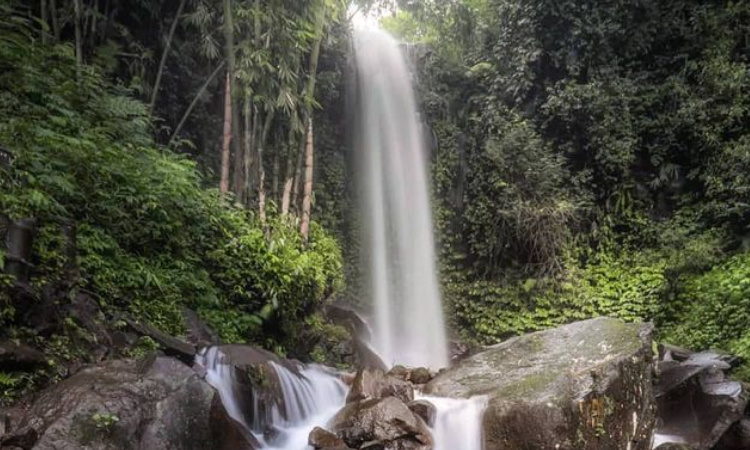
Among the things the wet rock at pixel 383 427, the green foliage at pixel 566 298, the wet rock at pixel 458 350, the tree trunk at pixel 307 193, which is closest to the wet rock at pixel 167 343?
the wet rock at pixel 383 427

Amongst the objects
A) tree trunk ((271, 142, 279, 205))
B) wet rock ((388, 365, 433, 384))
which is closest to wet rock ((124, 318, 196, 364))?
wet rock ((388, 365, 433, 384))

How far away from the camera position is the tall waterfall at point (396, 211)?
11.9 metres

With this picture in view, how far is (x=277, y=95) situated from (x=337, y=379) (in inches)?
195

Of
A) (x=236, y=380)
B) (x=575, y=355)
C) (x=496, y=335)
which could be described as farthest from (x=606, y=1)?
(x=236, y=380)

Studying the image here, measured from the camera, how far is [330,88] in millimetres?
12227

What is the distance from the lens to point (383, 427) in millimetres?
5129

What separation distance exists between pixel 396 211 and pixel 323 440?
814 cm

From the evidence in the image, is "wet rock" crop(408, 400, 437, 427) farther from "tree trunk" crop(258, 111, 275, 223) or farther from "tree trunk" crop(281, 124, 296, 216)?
"tree trunk" crop(281, 124, 296, 216)

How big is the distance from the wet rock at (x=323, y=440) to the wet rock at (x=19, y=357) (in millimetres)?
2289

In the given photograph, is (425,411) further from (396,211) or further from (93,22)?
(396,211)

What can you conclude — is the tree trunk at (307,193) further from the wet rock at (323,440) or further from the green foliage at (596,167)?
the wet rock at (323,440)

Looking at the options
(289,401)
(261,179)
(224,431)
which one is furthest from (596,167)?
(224,431)

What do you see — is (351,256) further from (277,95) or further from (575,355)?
(575,355)

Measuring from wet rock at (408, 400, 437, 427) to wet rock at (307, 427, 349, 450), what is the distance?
0.87 m
